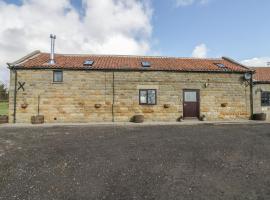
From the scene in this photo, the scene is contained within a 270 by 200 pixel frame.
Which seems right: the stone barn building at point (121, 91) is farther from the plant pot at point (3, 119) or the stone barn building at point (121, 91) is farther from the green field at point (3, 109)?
the green field at point (3, 109)

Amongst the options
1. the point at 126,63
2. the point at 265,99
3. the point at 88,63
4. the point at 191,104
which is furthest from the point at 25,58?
the point at 265,99

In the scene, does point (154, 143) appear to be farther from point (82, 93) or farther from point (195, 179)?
point (82, 93)

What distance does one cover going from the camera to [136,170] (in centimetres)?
564

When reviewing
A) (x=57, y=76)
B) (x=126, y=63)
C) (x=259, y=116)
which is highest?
(x=126, y=63)

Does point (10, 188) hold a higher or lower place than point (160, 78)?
lower

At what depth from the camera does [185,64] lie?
19.0 m

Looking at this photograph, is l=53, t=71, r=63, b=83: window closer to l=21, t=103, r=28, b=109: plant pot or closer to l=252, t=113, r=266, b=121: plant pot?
l=21, t=103, r=28, b=109: plant pot

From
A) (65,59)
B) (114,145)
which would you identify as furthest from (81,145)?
(65,59)

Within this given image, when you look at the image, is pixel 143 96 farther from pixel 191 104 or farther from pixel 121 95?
pixel 191 104

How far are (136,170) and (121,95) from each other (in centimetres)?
1167

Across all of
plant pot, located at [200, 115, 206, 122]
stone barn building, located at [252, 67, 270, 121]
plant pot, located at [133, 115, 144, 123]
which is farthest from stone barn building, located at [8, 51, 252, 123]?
stone barn building, located at [252, 67, 270, 121]

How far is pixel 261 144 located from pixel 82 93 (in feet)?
41.0

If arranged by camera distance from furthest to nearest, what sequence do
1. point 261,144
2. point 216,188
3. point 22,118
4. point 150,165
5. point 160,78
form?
point 160,78 → point 22,118 → point 261,144 → point 150,165 → point 216,188

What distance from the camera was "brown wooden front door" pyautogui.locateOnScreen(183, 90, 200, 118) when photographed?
1759cm
